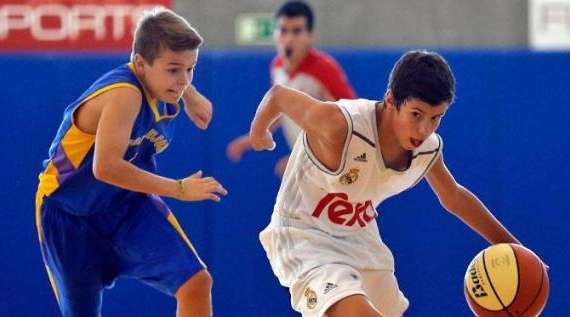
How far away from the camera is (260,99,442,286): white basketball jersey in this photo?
4.26 m

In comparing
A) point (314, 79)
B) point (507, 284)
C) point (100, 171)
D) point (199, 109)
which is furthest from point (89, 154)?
point (314, 79)

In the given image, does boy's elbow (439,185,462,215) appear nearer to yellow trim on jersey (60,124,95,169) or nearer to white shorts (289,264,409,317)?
white shorts (289,264,409,317)

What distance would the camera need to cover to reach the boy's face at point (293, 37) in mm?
6773

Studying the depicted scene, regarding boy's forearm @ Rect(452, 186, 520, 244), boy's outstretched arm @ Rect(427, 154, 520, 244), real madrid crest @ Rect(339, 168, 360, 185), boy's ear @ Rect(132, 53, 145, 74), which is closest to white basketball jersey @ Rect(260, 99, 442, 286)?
real madrid crest @ Rect(339, 168, 360, 185)

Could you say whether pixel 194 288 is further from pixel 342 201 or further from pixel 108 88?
pixel 108 88

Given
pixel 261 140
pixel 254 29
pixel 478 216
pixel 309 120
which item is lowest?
pixel 254 29

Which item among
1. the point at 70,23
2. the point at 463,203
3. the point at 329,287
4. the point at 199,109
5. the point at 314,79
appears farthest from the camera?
the point at 70,23

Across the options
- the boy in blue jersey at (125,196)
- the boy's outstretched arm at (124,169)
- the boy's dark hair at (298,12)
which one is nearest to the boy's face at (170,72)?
the boy in blue jersey at (125,196)

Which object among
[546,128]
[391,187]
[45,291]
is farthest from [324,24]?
[391,187]

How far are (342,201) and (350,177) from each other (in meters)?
0.13

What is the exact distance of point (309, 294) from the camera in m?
4.23

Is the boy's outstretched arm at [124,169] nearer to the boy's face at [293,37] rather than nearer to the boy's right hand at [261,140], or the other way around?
the boy's right hand at [261,140]

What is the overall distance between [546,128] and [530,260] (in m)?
2.75

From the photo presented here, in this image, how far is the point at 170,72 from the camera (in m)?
4.30
